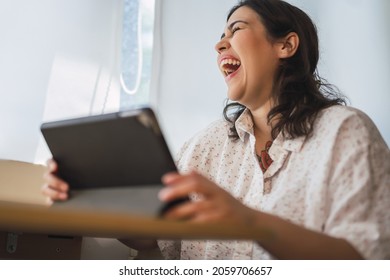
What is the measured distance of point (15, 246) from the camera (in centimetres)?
93

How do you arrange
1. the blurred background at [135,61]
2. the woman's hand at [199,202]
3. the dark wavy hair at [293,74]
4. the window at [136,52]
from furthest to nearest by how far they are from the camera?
the window at [136,52]
the blurred background at [135,61]
the dark wavy hair at [293,74]
the woman's hand at [199,202]

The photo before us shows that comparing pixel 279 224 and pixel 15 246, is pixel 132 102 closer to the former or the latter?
pixel 15 246

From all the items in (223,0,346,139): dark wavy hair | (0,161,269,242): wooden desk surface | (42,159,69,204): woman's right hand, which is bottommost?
(0,161,269,242): wooden desk surface

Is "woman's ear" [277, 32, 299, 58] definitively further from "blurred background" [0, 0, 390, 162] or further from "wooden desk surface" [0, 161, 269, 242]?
"wooden desk surface" [0, 161, 269, 242]

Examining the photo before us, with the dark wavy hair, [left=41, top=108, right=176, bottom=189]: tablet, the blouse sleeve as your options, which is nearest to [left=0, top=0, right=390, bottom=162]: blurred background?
the dark wavy hair

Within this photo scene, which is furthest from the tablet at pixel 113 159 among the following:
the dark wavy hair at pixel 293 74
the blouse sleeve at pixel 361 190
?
the dark wavy hair at pixel 293 74

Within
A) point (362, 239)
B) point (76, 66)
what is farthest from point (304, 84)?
point (76, 66)

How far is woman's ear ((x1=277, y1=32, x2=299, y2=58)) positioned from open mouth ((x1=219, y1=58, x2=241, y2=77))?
0.12 meters

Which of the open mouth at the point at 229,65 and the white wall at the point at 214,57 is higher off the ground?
the white wall at the point at 214,57

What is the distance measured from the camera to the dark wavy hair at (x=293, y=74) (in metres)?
0.93

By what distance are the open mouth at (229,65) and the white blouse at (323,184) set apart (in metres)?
0.18

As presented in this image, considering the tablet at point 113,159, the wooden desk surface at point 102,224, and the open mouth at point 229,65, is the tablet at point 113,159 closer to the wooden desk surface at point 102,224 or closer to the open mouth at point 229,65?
the wooden desk surface at point 102,224

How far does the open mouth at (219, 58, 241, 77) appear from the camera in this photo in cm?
106

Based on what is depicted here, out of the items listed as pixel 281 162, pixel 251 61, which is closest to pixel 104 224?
pixel 281 162
